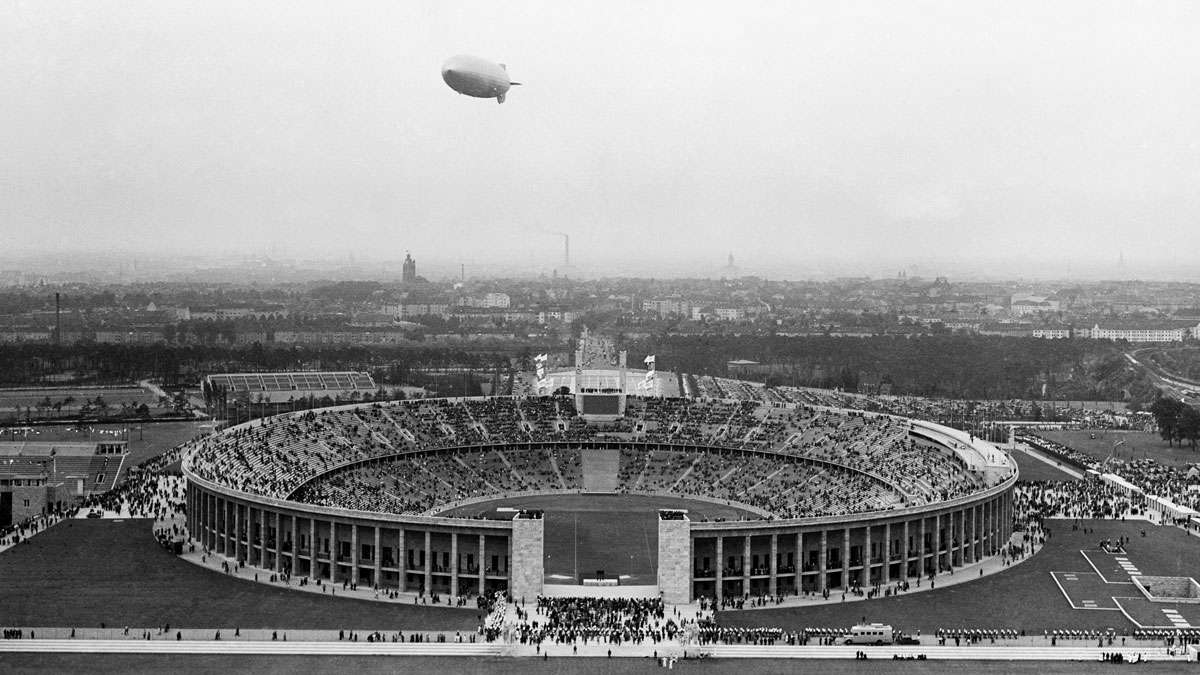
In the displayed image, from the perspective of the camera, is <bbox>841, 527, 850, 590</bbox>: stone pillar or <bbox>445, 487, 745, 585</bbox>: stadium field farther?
<bbox>445, 487, 745, 585</bbox>: stadium field

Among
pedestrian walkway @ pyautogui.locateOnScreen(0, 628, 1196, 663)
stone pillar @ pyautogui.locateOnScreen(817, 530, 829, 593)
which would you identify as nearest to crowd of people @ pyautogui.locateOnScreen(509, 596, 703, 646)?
pedestrian walkway @ pyautogui.locateOnScreen(0, 628, 1196, 663)

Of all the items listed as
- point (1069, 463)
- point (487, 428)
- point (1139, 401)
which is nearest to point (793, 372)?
point (1139, 401)

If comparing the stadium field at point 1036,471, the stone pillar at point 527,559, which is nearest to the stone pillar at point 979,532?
the stone pillar at point 527,559

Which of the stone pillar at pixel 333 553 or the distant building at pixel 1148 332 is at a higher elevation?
the distant building at pixel 1148 332

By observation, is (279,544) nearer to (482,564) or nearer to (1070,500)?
(482,564)

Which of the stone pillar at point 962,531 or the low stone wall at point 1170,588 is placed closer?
the low stone wall at point 1170,588

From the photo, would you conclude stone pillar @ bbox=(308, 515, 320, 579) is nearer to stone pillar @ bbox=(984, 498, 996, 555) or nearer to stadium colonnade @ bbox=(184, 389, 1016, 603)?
stadium colonnade @ bbox=(184, 389, 1016, 603)

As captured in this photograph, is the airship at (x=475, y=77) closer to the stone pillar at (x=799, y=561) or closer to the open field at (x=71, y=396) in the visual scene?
the stone pillar at (x=799, y=561)
